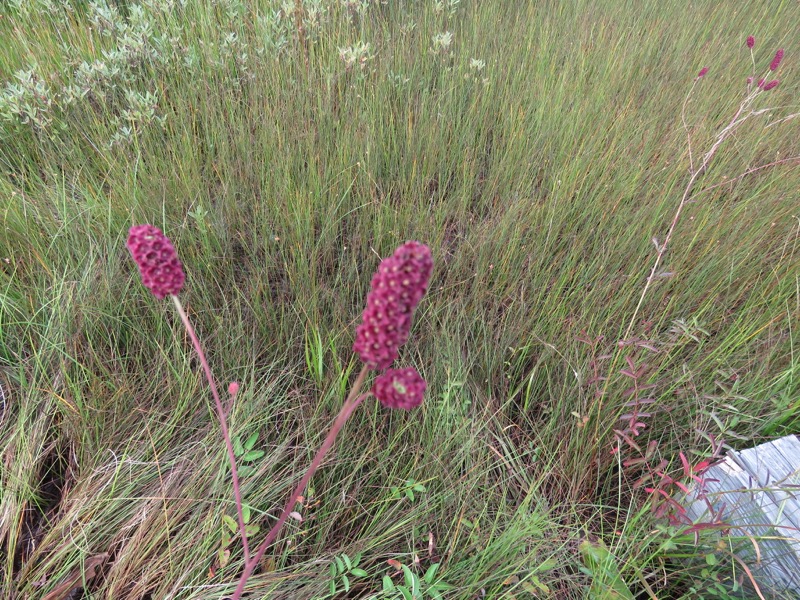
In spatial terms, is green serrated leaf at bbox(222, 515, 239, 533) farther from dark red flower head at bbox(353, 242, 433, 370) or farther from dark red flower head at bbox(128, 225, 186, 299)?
dark red flower head at bbox(353, 242, 433, 370)

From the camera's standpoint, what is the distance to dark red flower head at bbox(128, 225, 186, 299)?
841mm

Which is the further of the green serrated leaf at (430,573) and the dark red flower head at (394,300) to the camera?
the green serrated leaf at (430,573)

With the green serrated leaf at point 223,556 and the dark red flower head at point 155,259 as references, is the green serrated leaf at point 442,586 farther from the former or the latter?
the dark red flower head at point 155,259

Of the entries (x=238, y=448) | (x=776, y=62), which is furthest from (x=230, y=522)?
(x=776, y=62)

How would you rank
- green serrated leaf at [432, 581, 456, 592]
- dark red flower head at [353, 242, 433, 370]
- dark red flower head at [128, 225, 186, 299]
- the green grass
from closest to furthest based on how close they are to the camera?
dark red flower head at [353, 242, 433, 370]
dark red flower head at [128, 225, 186, 299]
green serrated leaf at [432, 581, 456, 592]
the green grass

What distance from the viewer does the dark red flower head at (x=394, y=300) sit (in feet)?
2.26

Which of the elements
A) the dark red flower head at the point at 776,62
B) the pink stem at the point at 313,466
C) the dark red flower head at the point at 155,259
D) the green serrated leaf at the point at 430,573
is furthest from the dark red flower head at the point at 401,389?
the dark red flower head at the point at 776,62

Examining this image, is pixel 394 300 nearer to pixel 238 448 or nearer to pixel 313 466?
pixel 313 466

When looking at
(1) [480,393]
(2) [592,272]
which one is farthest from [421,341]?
(2) [592,272]

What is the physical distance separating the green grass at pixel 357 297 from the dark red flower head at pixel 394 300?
819mm

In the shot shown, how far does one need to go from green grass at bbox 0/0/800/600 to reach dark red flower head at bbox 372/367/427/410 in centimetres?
77

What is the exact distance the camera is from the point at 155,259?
0.86m

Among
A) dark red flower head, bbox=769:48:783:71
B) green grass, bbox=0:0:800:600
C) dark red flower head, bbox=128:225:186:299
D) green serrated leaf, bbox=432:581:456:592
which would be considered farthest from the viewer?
dark red flower head, bbox=769:48:783:71

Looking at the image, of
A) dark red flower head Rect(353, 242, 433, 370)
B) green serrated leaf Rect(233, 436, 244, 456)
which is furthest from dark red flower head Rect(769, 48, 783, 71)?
green serrated leaf Rect(233, 436, 244, 456)
